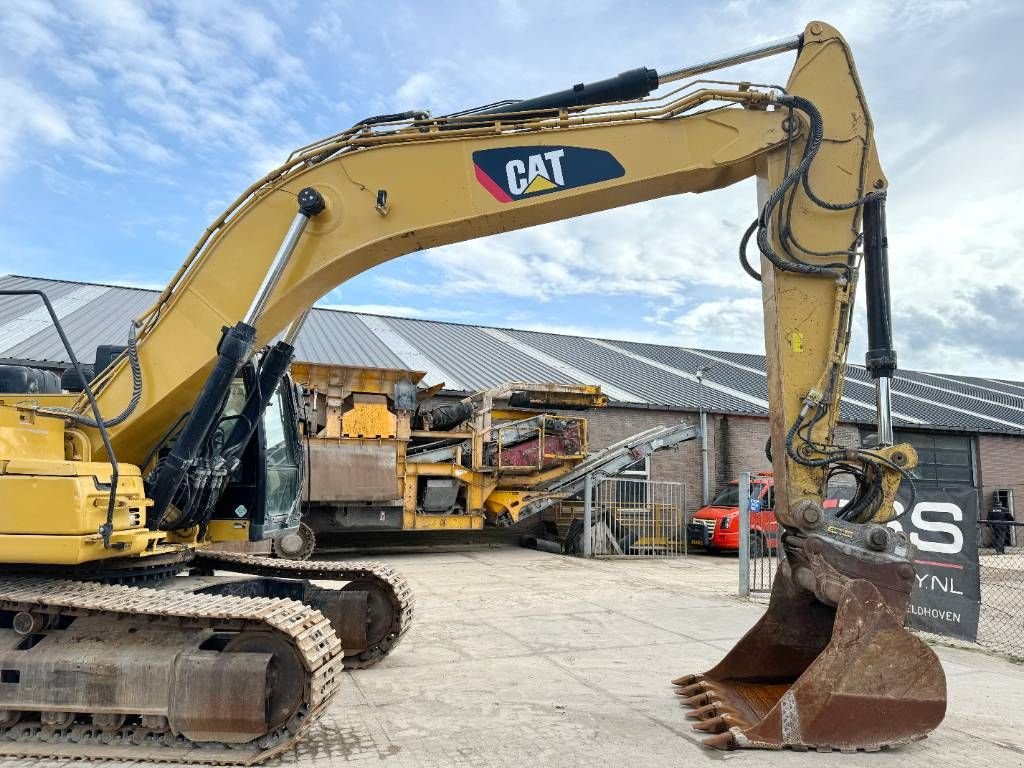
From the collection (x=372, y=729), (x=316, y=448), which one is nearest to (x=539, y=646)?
(x=372, y=729)

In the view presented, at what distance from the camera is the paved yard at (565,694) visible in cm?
414

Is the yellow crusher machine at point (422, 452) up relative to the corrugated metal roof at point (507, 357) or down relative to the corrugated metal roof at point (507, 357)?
down

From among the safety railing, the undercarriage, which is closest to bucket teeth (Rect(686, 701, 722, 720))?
the undercarriage

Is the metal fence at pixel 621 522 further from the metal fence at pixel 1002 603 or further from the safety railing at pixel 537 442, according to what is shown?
the metal fence at pixel 1002 603

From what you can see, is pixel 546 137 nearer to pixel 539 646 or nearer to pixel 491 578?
pixel 539 646

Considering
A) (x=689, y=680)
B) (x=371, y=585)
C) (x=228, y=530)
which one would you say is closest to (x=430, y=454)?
(x=371, y=585)

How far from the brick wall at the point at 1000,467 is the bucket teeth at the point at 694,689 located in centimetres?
2361

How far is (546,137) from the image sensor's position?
4.88m

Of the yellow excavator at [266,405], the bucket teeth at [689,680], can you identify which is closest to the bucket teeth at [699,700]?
the yellow excavator at [266,405]

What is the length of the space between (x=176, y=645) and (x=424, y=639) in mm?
3176

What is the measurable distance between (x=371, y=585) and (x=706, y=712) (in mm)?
2793

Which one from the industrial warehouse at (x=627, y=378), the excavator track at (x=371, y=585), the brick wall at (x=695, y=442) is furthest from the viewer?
the brick wall at (x=695, y=442)

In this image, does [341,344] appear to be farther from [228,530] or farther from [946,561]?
[946,561]

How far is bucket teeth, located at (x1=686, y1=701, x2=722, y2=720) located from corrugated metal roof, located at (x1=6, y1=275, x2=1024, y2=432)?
47.1 ft
